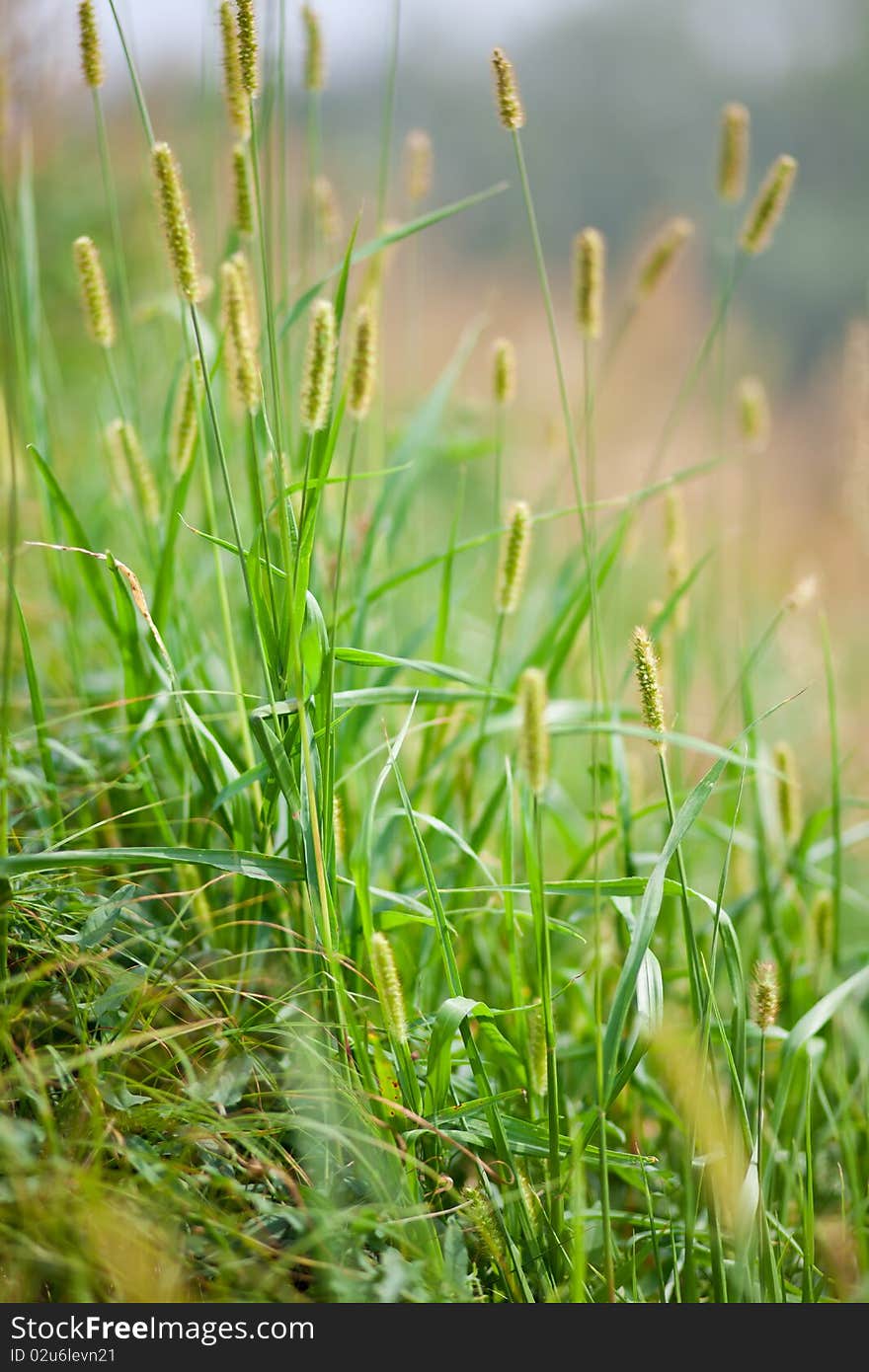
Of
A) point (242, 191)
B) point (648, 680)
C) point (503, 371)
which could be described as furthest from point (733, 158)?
point (648, 680)

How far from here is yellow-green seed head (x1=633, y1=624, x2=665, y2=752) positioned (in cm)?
62

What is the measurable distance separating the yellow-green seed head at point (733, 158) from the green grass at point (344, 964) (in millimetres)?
168

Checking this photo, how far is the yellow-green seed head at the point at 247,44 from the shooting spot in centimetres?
64

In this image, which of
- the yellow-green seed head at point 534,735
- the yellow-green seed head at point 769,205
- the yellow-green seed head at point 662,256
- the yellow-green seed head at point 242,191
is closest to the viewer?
the yellow-green seed head at point 534,735

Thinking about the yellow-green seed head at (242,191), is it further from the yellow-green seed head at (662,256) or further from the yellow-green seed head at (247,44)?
the yellow-green seed head at (662,256)

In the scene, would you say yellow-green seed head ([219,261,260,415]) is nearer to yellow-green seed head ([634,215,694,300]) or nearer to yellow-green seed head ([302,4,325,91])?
yellow-green seed head ([302,4,325,91])

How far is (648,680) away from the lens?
622 millimetres

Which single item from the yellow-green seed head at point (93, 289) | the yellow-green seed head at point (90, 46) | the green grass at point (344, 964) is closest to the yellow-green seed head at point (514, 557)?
the green grass at point (344, 964)

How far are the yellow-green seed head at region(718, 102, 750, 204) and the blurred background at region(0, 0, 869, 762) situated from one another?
2.3 inches

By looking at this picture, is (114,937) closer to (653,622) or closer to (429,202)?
(653,622)

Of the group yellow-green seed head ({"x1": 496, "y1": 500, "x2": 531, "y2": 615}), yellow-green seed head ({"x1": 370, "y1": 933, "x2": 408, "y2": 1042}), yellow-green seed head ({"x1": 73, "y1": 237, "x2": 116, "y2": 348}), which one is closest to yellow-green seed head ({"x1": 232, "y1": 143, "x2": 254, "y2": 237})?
yellow-green seed head ({"x1": 73, "y1": 237, "x2": 116, "y2": 348})

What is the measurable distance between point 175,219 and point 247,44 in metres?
0.12
